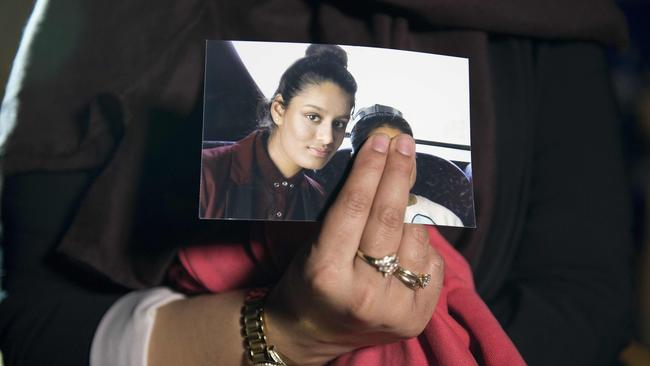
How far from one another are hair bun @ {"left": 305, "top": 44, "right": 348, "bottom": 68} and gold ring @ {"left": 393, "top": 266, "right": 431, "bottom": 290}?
0.20 meters

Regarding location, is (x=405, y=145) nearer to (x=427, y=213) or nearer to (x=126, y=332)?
(x=427, y=213)

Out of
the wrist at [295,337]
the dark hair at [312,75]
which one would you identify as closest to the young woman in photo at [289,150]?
the dark hair at [312,75]

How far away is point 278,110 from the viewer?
0.48 meters

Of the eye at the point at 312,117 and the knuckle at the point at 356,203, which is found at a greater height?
the eye at the point at 312,117

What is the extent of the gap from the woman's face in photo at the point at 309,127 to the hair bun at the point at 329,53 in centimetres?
3

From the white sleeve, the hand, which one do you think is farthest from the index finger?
the white sleeve

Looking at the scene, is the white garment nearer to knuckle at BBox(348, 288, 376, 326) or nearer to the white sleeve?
knuckle at BBox(348, 288, 376, 326)

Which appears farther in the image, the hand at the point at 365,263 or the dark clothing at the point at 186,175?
the dark clothing at the point at 186,175

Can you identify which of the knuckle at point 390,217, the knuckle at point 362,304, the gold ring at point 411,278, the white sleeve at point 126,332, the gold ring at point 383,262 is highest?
the knuckle at point 390,217

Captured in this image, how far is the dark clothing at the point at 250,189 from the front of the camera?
1.50ft

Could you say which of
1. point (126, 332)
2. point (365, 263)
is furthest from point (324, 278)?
point (126, 332)

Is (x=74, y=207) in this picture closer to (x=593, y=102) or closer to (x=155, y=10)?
(x=155, y=10)

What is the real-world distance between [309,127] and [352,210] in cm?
9

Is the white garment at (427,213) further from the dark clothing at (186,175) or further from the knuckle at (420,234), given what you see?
the dark clothing at (186,175)
